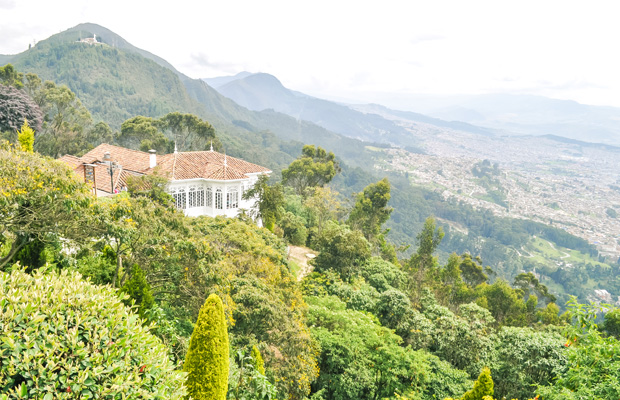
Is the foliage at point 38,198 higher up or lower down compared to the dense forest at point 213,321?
higher up

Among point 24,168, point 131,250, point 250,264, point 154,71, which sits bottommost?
point 250,264

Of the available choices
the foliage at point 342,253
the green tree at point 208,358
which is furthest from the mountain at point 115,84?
the green tree at point 208,358

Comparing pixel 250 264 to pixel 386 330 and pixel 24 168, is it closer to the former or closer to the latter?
pixel 386 330

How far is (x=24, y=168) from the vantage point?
7.23m

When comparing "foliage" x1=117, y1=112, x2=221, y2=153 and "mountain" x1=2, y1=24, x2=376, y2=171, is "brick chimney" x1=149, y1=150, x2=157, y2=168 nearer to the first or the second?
"foliage" x1=117, y1=112, x2=221, y2=153

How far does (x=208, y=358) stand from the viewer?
6.14m

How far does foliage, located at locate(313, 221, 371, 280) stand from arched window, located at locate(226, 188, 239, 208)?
25.2ft

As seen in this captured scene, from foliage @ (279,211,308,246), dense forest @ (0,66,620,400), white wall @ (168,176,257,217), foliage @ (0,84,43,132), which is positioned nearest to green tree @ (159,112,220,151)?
foliage @ (0,84,43,132)

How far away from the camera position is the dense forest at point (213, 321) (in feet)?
12.4

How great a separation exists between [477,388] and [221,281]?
23.9 ft

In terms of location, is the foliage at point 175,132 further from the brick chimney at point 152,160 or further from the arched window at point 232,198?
the arched window at point 232,198

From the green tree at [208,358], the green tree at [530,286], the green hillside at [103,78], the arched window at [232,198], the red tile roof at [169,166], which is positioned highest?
the green hillside at [103,78]

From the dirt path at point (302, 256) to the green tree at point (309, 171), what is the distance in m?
13.7

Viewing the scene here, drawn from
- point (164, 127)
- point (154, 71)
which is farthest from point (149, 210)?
point (154, 71)
